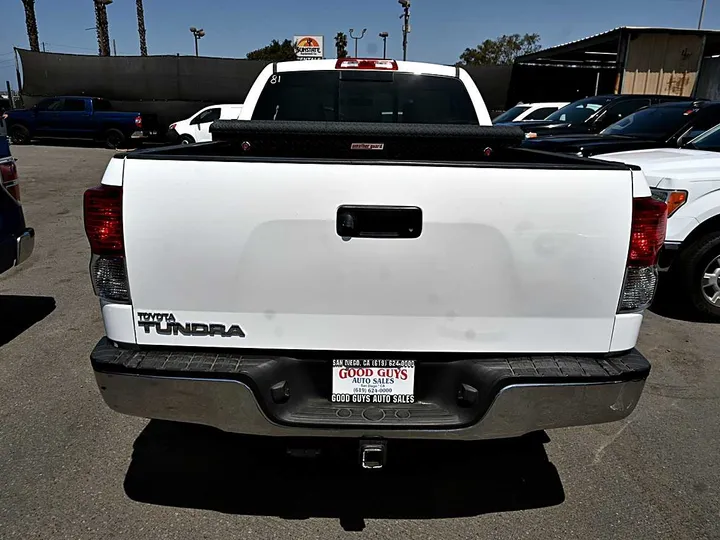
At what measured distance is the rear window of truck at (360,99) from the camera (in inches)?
177

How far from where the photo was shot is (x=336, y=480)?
280 centimetres

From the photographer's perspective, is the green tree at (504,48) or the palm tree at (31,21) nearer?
the palm tree at (31,21)

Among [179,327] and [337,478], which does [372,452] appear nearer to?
[337,478]

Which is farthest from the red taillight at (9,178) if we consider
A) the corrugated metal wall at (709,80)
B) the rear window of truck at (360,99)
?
the corrugated metal wall at (709,80)

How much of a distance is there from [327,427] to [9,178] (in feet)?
12.4

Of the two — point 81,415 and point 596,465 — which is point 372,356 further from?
point 81,415

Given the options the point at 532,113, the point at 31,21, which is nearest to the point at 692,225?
the point at 532,113

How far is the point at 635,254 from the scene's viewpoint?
7.08 ft

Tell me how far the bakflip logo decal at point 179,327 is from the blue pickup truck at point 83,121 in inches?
795

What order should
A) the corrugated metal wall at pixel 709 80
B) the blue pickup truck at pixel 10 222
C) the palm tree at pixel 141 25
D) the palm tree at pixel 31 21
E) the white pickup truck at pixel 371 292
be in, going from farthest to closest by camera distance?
the palm tree at pixel 141 25, the palm tree at pixel 31 21, the corrugated metal wall at pixel 709 80, the blue pickup truck at pixel 10 222, the white pickup truck at pixel 371 292

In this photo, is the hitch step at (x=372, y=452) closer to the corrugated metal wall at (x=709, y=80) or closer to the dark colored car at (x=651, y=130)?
the dark colored car at (x=651, y=130)

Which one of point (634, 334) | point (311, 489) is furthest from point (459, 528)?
point (634, 334)

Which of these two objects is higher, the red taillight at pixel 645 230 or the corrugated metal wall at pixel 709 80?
the corrugated metal wall at pixel 709 80

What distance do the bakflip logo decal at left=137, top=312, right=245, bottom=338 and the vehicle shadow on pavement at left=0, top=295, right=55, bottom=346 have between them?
303cm
